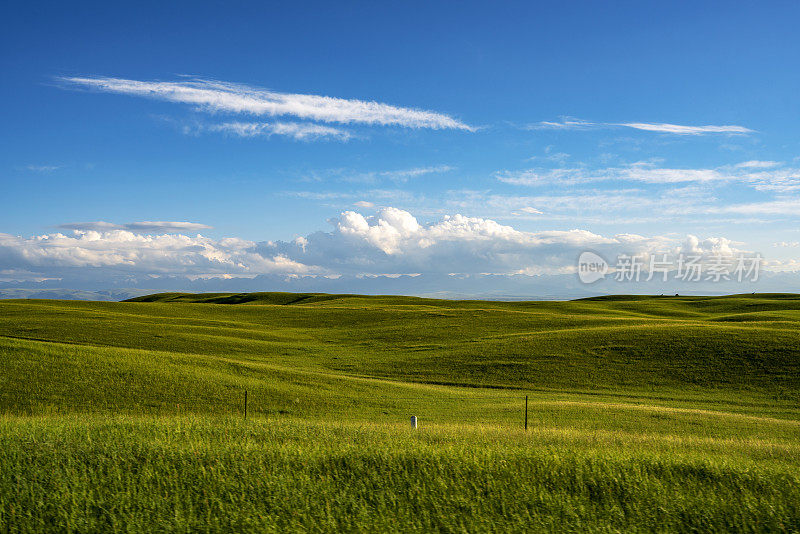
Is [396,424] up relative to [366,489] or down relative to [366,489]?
down

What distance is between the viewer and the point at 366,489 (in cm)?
832

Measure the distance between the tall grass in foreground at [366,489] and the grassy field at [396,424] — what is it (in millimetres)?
42

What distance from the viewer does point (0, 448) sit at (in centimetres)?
989

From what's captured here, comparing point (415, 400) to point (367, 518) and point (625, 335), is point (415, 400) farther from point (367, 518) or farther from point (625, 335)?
point (625, 335)

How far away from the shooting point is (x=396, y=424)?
2152cm

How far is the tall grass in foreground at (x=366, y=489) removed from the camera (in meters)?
7.31

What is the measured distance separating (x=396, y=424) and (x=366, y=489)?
44.4 ft

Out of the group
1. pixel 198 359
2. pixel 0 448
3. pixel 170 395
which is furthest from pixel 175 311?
pixel 0 448

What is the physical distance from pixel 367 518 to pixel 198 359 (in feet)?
115

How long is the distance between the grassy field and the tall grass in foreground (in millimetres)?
42

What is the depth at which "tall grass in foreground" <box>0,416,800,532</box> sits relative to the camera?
24.0 ft

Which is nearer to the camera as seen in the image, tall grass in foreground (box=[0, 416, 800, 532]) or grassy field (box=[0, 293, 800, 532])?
tall grass in foreground (box=[0, 416, 800, 532])

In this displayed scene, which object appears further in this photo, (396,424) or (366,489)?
(396,424)

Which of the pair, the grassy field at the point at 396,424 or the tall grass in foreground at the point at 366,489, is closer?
the tall grass in foreground at the point at 366,489
